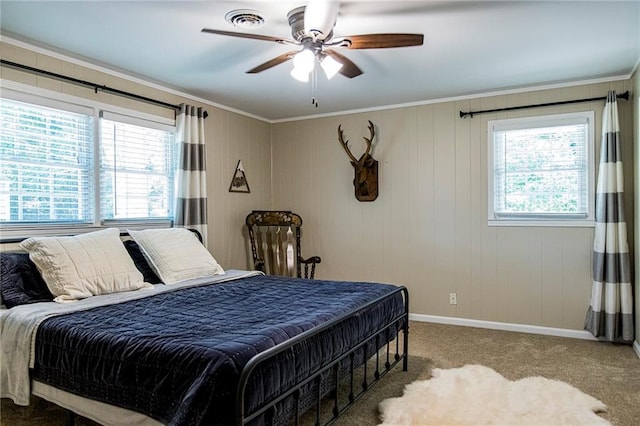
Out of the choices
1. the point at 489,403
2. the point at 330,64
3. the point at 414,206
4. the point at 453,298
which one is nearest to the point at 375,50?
the point at 330,64

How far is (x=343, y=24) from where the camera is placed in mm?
2824

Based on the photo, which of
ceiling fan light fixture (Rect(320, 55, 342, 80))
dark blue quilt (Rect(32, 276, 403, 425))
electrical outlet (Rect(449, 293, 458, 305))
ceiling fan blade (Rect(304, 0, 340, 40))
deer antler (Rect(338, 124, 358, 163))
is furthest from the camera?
deer antler (Rect(338, 124, 358, 163))

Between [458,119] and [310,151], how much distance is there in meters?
1.84

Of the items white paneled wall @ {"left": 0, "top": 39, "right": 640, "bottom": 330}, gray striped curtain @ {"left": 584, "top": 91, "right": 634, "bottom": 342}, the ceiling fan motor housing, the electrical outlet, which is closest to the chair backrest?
white paneled wall @ {"left": 0, "top": 39, "right": 640, "bottom": 330}

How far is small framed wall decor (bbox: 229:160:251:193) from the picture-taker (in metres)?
5.06

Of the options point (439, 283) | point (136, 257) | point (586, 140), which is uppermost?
point (586, 140)

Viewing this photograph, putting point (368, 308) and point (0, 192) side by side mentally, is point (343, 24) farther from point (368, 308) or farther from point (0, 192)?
point (0, 192)

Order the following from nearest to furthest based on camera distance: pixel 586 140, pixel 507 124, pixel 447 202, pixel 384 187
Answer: pixel 586 140 → pixel 507 124 → pixel 447 202 → pixel 384 187

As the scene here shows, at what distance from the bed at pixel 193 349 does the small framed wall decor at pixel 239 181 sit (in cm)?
207

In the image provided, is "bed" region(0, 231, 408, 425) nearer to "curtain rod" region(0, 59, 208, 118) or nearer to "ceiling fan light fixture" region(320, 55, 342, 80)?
"curtain rod" region(0, 59, 208, 118)

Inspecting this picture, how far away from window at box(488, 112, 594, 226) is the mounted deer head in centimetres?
126

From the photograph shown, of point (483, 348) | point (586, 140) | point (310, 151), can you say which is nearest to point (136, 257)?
point (310, 151)

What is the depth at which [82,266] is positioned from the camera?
2.84m

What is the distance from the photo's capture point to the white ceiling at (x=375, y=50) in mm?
2607
